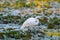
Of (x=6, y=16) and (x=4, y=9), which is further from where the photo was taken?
(x=4, y=9)

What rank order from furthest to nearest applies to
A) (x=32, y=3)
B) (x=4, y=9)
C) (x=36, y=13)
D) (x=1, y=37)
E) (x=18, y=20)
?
(x=32, y=3)
(x=4, y=9)
(x=36, y=13)
(x=18, y=20)
(x=1, y=37)

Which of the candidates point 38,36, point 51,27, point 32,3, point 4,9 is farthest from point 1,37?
point 32,3

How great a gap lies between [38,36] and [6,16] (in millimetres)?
2025

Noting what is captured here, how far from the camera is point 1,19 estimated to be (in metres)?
7.89

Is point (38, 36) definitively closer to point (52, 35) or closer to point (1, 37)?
point (52, 35)

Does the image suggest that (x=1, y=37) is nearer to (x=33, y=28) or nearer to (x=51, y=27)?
(x=33, y=28)

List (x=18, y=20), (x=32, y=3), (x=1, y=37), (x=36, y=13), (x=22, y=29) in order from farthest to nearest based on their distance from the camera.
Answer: (x=32, y=3) < (x=36, y=13) < (x=18, y=20) < (x=22, y=29) < (x=1, y=37)

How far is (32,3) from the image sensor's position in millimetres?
10008

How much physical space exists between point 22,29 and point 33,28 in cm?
20

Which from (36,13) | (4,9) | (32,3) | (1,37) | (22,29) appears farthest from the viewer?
(32,3)

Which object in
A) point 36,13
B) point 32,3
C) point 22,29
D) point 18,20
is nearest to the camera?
point 22,29

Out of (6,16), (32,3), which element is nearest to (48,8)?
(32,3)

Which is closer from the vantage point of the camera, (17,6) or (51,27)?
(51,27)

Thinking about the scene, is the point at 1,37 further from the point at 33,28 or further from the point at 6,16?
the point at 6,16
